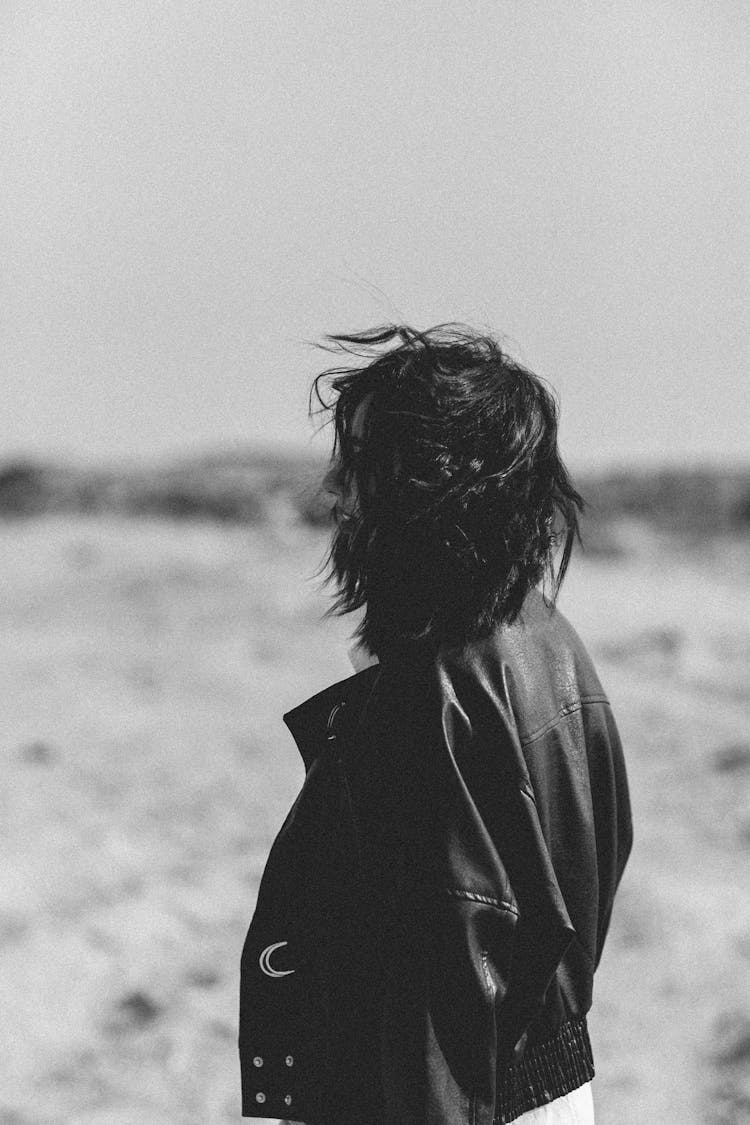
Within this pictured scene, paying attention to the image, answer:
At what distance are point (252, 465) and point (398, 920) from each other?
6826 mm

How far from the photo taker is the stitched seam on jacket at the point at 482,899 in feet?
4.09

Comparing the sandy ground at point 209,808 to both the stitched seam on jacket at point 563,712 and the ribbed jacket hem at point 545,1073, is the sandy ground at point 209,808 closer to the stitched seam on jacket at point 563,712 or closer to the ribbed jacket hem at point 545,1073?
the ribbed jacket hem at point 545,1073

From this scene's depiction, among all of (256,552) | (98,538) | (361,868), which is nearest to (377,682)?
(361,868)

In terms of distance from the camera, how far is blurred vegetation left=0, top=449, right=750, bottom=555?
7258 mm

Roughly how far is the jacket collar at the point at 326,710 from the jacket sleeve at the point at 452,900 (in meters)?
0.05

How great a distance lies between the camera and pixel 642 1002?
9.54 ft

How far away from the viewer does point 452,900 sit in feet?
4.09

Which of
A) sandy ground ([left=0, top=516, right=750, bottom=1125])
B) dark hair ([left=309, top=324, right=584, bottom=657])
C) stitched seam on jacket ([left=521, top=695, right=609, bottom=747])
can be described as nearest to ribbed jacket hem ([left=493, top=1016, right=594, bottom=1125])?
stitched seam on jacket ([left=521, top=695, right=609, bottom=747])

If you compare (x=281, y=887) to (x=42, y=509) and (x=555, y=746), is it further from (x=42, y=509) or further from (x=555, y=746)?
(x=42, y=509)

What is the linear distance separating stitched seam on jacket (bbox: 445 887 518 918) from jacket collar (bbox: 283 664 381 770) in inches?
8.9

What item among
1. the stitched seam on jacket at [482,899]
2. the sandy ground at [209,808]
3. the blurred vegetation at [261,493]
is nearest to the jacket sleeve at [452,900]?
the stitched seam on jacket at [482,899]

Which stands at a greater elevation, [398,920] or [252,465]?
[252,465]

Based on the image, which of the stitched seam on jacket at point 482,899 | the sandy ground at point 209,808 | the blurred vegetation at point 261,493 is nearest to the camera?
the stitched seam on jacket at point 482,899

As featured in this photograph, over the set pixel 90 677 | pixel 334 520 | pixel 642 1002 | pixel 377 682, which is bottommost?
pixel 642 1002
